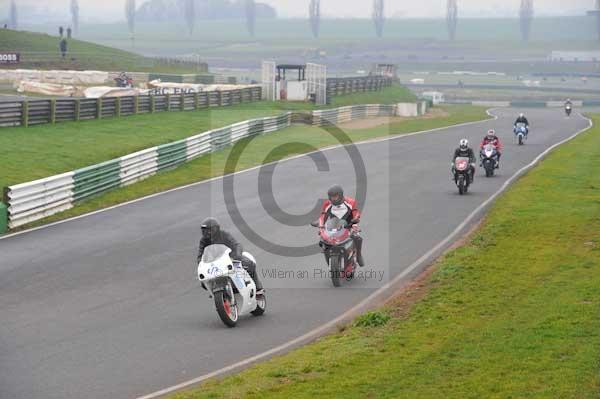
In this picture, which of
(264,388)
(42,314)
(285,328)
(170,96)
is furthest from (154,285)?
(170,96)

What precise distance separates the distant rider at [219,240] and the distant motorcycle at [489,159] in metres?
21.8

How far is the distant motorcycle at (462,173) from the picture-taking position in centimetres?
3145

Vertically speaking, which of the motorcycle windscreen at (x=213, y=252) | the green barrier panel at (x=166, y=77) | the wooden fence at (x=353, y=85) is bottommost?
the motorcycle windscreen at (x=213, y=252)

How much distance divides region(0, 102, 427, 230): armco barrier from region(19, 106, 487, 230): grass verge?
0.25 m

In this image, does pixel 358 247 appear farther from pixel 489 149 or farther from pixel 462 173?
pixel 489 149

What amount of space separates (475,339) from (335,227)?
5.62 meters

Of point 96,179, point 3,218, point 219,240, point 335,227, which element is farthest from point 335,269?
point 96,179

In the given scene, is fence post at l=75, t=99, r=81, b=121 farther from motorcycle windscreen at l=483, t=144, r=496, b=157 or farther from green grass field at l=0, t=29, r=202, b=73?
green grass field at l=0, t=29, r=202, b=73

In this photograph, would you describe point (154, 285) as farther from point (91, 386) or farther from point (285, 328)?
point (91, 386)

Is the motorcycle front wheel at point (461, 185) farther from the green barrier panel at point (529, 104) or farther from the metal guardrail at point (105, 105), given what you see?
the green barrier panel at point (529, 104)

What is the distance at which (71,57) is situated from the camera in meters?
88.2

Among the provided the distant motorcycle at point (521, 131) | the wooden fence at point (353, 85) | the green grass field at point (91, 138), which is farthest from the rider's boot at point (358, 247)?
the wooden fence at point (353, 85)

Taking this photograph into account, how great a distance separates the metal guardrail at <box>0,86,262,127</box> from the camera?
43.1 metres

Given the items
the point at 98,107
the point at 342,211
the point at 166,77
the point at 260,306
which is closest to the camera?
the point at 260,306
